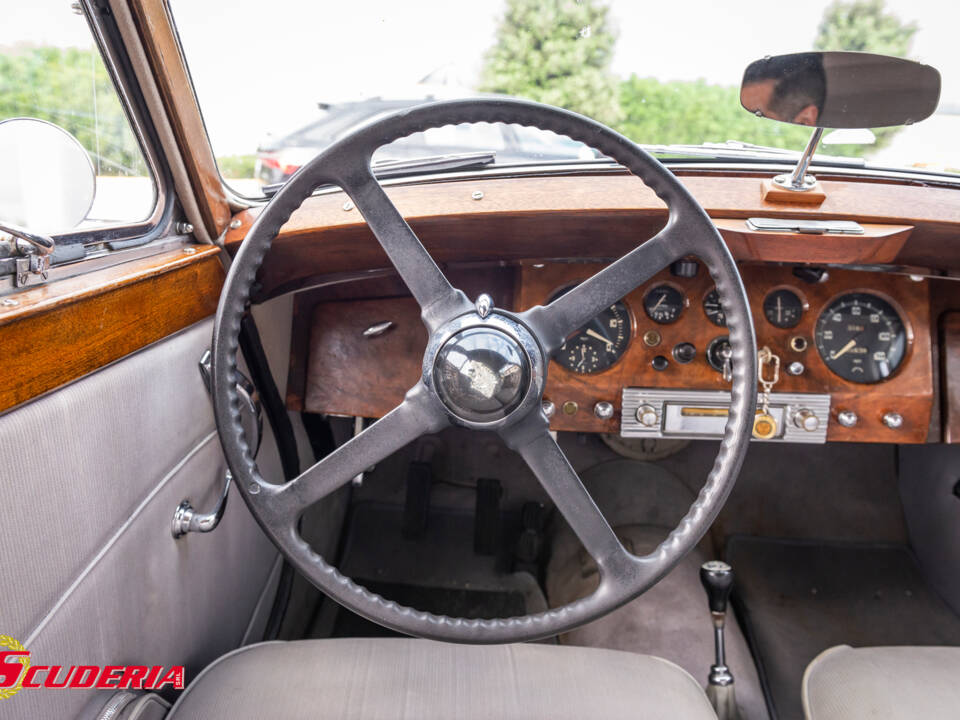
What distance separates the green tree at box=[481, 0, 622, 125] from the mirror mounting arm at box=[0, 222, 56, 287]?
98 cm

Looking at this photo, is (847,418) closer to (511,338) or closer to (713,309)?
(713,309)

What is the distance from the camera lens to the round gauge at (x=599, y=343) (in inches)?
66.7

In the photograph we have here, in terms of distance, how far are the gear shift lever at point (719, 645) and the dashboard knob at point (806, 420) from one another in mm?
355

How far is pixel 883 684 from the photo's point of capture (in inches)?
47.9

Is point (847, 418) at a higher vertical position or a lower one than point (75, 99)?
lower

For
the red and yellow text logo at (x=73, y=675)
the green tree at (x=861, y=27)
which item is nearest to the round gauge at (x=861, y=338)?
the green tree at (x=861, y=27)

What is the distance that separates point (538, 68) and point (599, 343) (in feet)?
2.02

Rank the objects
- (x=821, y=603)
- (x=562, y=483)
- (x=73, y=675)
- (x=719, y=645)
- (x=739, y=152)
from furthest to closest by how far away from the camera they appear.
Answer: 1. (x=821, y=603)
2. (x=739, y=152)
3. (x=719, y=645)
4. (x=562, y=483)
5. (x=73, y=675)

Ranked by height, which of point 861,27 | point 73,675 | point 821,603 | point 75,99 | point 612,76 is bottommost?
point 821,603

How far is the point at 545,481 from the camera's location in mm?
1178

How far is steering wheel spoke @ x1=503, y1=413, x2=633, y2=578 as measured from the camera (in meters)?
1.15

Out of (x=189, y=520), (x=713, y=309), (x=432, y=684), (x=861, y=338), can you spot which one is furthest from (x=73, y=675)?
(x=861, y=338)

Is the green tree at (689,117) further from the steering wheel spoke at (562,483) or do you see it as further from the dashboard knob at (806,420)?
the steering wheel spoke at (562,483)

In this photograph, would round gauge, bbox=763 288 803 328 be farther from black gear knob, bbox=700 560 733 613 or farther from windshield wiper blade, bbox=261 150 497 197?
windshield wiper blade, bbox=261 150 497 197
